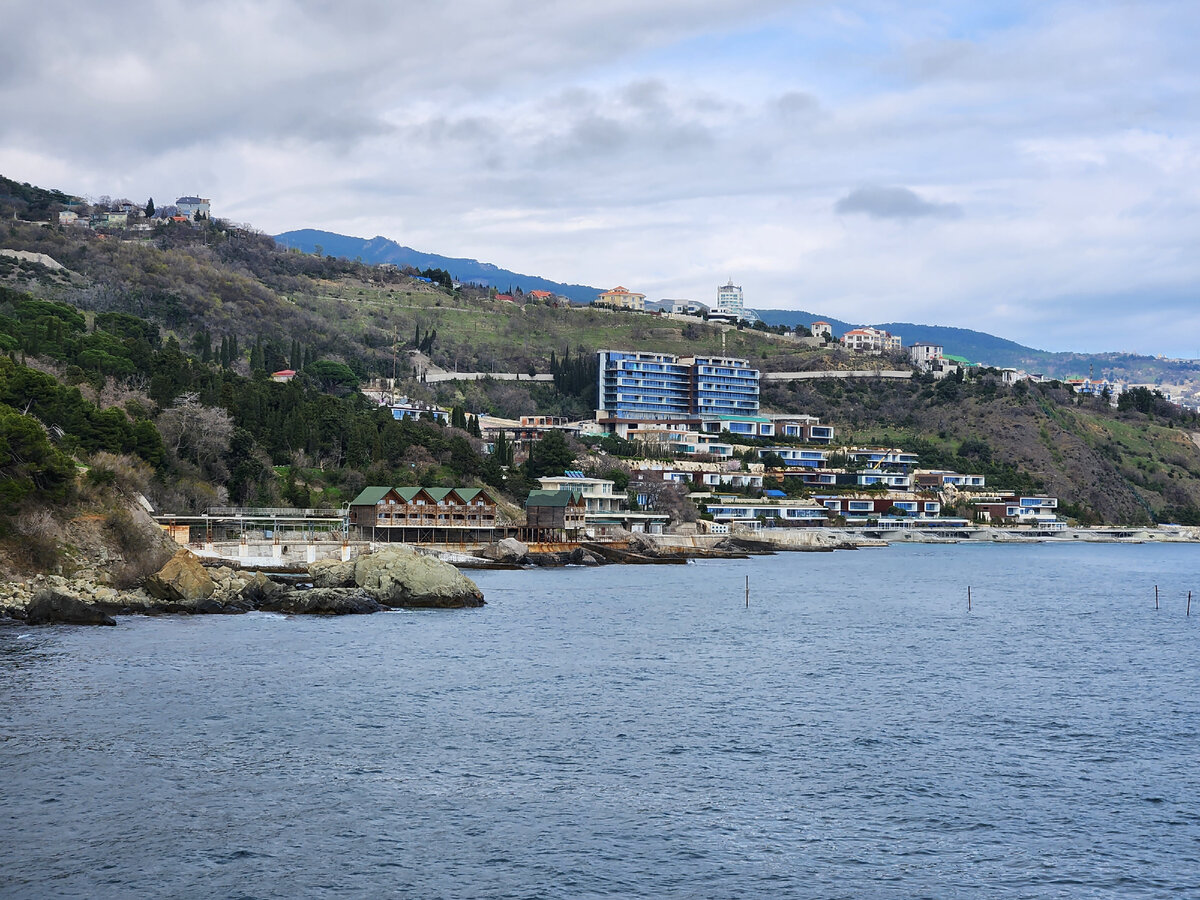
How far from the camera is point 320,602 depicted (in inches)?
2028

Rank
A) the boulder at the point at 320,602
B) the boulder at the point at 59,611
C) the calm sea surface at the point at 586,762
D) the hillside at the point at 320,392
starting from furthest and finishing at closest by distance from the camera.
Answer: the hillside at the point at 320,392 → the boulder at the point at 320,602 → the boulder at the point at 59,611 → the calm sea surface at the point at 586,762

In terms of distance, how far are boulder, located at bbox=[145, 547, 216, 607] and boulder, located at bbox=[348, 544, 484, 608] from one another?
309 inches

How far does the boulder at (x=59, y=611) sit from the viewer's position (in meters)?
42.8

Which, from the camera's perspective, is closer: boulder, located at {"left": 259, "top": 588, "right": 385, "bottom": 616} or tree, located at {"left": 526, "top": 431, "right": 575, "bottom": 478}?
boulder, located at {"left": 259, "top": 588, "right": 385, "bottom": 616}

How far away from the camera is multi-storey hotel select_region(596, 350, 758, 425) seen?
157125 mm

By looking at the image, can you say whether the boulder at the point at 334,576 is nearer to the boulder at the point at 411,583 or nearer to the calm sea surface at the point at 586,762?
the boulder at the point at 411,583

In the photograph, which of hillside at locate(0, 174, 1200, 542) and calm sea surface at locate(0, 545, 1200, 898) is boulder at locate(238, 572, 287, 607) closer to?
calm sea surface at locate(0, 545, 1200, 898)

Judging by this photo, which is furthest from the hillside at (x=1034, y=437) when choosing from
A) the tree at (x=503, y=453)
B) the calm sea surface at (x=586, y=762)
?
the calm sea surface at (x=586, y=762)

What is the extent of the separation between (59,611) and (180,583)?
6927mm

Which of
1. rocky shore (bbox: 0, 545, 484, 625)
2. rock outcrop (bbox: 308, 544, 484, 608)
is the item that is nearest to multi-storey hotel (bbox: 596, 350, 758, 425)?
rock outcrop (bbox: 308, 544, 484, 608)

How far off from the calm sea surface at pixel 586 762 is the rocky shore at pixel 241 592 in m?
2.42

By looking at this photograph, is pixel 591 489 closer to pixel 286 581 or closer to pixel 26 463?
pixel 286 581

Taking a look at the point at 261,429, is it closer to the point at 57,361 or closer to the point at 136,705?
the point at 57,361

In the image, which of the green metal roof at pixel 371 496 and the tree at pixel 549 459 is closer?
the green metal roof at pixel 371 496
